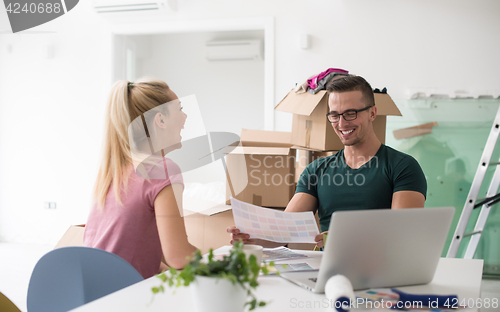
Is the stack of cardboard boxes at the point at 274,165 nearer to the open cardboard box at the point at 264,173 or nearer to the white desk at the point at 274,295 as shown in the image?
the open cardboard box at the point at 264,173

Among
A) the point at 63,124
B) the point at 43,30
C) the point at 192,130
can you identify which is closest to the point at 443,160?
the point at 192,130

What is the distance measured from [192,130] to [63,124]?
2.69 m

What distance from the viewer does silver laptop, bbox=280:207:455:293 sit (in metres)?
0.77

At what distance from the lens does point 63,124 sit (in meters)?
3.87

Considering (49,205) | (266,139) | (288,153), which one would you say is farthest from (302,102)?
(49,205)

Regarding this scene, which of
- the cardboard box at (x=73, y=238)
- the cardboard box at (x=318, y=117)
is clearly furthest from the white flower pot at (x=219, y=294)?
the cardboard box at (x=318, y=117)

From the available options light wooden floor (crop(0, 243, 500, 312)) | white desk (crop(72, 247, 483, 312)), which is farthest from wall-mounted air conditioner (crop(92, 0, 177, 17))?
white desk (crop(72, 247, 483, 312))

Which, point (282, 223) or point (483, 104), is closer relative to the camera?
point (282, 223)

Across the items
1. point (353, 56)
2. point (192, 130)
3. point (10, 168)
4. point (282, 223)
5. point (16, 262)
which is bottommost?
point (16, 262)

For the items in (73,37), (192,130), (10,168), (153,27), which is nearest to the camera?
(192,130)

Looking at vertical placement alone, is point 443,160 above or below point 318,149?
below

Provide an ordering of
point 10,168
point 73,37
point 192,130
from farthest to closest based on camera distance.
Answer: point 10,168 → point 73,37 → point 192,130

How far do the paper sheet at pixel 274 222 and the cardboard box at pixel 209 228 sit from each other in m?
0.98

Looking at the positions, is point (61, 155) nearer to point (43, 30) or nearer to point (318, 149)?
point (43, 30)
